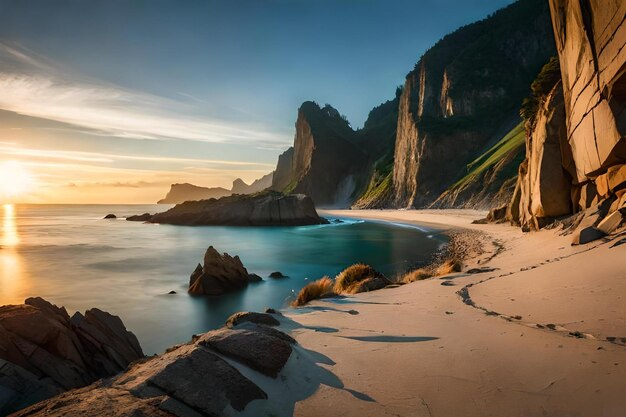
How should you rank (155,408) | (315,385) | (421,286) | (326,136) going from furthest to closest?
1. (326,136)
2. (421,286)
3. (315,385)
4. (155,408)

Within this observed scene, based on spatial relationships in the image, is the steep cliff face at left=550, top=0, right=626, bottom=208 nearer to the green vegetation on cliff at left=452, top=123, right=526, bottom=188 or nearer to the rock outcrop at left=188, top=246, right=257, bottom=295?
the rock outcrop at left=188, top=246, right=257, bottom=295

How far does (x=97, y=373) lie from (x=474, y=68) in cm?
10092

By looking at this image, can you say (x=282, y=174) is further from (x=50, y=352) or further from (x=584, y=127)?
(x=50, y=352)

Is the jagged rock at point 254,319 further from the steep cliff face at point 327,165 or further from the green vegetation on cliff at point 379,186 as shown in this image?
the steep cliff face at point 327,165

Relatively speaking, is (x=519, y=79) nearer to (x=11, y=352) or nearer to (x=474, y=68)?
(x=474, y=68)

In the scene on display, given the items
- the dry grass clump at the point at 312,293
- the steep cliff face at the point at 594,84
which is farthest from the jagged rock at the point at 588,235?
the dry grass clump at the point at 312,293

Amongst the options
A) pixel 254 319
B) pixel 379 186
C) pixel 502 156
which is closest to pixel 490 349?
pixel 254 319

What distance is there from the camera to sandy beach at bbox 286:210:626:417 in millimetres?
3660

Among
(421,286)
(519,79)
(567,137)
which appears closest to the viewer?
(421,286)

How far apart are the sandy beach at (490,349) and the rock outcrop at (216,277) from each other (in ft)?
30.9

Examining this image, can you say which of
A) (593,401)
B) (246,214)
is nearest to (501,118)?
(246,214)

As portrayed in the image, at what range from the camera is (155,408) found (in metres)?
3.26

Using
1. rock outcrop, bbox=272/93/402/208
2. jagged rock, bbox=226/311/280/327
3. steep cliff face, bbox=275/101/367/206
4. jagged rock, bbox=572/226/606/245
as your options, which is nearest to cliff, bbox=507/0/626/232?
jagged rock, bbox=572/226/606/245

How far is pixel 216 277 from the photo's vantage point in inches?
679
